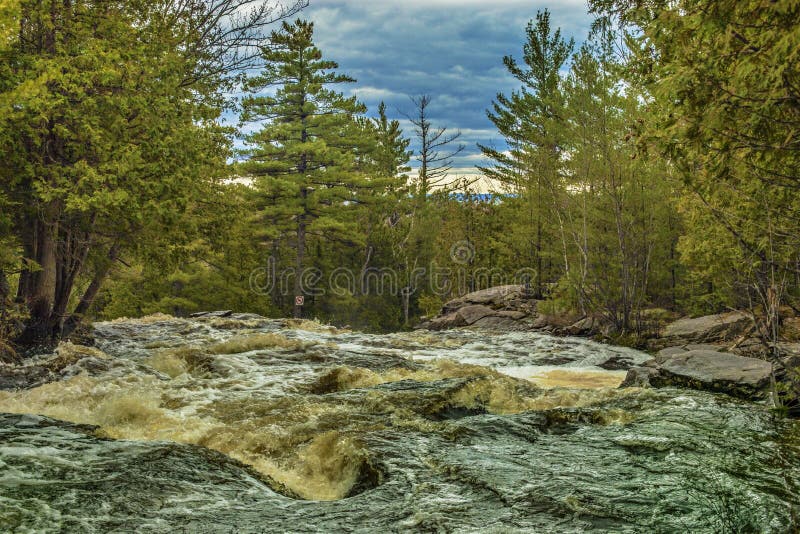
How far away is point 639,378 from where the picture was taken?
928 centimetres

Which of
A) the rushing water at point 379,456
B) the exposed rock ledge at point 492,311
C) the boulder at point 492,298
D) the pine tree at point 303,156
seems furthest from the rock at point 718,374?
the pine tree at point 303,156

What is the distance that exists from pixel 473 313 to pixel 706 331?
11525 millimetres

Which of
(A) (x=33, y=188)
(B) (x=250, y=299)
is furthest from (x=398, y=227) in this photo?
(A) (x=33, y=188)

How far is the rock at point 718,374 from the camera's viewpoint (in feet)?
25.8

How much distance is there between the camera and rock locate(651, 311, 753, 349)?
1452cm

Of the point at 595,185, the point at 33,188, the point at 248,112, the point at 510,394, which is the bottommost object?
the point at 510,394

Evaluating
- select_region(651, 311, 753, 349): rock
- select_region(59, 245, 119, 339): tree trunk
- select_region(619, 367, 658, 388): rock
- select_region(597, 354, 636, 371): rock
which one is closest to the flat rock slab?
select_region(651, 311, 753, 349): rock

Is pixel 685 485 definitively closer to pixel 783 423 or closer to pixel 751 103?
pixel 783 423

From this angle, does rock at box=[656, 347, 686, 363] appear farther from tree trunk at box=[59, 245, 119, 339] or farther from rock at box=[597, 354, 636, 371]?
tree trunk at box=[59, 245, 119, 339]

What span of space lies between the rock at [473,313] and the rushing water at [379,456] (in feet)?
52.0

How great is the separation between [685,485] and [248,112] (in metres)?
32.1

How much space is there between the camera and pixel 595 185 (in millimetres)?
19453

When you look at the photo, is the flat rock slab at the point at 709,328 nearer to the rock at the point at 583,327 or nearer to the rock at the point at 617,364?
the rock at the point at 617,364

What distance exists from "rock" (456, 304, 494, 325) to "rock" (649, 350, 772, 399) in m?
15.6
